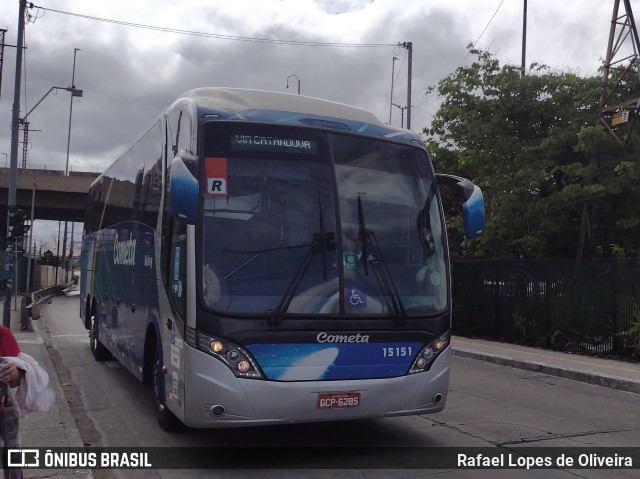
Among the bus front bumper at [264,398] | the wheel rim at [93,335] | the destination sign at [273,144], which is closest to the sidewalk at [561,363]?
the bus front bumper at [264,398]

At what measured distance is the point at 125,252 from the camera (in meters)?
9.98

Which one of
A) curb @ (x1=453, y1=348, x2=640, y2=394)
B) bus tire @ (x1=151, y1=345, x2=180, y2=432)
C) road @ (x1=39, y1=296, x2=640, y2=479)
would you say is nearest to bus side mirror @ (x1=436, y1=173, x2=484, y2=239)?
road @ (x1=39, y1=296, x2=640, y2=479)

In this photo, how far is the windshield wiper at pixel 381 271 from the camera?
261 inches

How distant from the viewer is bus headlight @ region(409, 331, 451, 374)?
22.1 feet

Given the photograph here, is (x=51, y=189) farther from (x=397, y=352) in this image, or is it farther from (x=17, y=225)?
(x=397, y=352)

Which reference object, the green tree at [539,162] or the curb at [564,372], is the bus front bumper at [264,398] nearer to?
the curb at [564,372]

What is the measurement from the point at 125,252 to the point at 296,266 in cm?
438

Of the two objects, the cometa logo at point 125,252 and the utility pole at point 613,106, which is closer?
the cometa logo at point 125,252

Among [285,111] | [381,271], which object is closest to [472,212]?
[381,271]

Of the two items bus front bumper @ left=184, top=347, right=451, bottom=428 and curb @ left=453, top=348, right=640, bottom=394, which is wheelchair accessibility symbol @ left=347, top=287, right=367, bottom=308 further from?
curb @ left=453, top=348, right=640, bottom=394

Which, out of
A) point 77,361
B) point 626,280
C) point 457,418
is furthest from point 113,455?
point 626,280

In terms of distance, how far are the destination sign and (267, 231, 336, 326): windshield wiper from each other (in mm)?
869

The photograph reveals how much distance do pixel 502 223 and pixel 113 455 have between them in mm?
15108

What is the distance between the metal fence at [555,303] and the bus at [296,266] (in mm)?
8276
